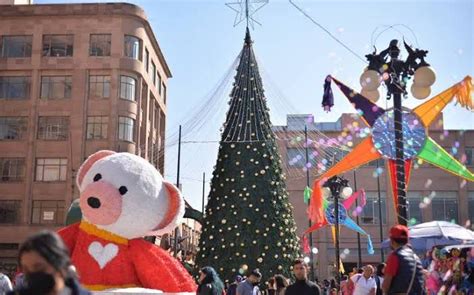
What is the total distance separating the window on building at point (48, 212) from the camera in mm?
34562

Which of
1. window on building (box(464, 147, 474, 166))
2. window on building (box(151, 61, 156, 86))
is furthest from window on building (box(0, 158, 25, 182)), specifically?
window on building (box(464, 147, 474, 166))

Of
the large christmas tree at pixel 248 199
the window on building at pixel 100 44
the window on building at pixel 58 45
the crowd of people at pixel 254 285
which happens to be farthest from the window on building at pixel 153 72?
the crowd of people at pixel 254 285

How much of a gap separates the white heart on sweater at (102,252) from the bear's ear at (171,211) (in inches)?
32.3

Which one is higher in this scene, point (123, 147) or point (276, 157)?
point (123, 147)

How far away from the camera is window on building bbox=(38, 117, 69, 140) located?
3591 cm

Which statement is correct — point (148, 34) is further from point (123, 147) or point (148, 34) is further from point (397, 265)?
point (397, 265)

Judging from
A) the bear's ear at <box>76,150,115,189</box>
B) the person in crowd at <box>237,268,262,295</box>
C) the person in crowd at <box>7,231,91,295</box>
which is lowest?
the person in crowd at <box>237,268,262,295</box>

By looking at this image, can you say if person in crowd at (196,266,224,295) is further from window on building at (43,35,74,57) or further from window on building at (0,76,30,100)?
window on building at (43,35,74,57)

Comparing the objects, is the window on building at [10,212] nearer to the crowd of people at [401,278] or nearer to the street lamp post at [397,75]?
the crowd of people at [401,278]

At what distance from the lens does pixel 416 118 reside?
1130cm

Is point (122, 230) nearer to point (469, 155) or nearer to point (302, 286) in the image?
point (302, 286)

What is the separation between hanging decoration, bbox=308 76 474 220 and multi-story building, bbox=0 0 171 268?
24982mm

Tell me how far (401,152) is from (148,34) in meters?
32.4

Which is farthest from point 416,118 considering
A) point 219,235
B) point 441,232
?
point 219,235
